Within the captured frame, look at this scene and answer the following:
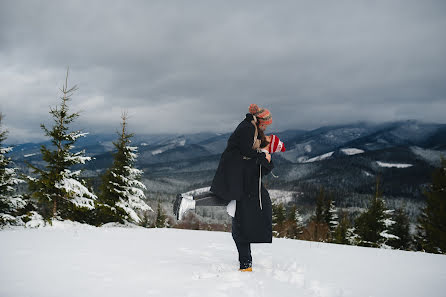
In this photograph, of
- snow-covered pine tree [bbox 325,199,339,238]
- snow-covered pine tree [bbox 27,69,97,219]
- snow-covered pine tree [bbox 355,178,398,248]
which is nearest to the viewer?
snow-covered pine tree [bbox 27,69,97,219]

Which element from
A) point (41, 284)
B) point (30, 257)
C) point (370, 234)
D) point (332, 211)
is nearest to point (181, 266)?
point (41, 284)

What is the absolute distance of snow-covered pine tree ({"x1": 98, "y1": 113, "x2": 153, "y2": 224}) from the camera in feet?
54.4

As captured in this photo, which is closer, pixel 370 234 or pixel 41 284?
pixel 41 284

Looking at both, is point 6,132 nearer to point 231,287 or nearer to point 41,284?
point 41,284

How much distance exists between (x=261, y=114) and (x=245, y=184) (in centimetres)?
126

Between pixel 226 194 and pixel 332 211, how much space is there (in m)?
36.9

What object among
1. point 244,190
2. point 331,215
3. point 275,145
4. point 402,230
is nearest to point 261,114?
point 275,145

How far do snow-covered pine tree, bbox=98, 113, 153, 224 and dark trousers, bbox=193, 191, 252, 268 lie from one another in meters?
13.2

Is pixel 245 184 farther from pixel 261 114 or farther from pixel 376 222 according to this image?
pixel 376 222

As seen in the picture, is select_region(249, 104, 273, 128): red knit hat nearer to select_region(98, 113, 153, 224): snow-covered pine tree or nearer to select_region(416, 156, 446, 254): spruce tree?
select_region(98, 113, 153, 224): snow-covered pine tree

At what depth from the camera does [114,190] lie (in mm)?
16953

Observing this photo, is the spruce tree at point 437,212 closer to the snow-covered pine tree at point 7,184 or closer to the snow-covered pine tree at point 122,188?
the snow-covered pine tree at point 122,188

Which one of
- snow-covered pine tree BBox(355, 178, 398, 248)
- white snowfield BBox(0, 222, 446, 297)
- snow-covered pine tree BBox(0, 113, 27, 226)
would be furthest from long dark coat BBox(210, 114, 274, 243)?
snow-covered pine tree BBox(355, 178, 398, 248)

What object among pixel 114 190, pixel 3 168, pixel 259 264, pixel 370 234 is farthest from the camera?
pixel 370 234
